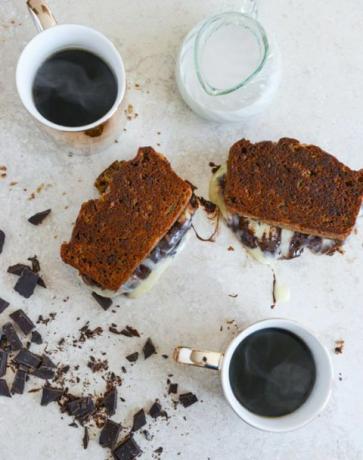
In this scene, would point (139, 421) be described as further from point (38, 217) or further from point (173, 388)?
point (38, 217)

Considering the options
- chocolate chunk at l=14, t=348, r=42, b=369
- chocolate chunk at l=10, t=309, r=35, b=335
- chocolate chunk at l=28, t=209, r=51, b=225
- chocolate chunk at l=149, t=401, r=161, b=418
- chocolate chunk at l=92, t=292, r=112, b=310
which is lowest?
chocolate chunk at l=149, t=401, r=161, b=418

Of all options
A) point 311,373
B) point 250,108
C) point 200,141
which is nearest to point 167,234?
point 200,141

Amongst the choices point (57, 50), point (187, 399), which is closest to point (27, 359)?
point (187, 399)

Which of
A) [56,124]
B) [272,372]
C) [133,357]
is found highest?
[56,124]

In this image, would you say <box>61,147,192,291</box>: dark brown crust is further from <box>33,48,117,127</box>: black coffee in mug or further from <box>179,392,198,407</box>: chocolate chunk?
<box>179,392,198,407</box>: chocolate chunk

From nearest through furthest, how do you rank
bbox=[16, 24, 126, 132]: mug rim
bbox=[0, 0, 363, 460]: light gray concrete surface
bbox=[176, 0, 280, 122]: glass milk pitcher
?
1. bbox=[16, 24, 126, 132]: mug rim
2. bbox=[176, 0, 280, 122]: glass milk pitcher
3. bbox=[0, 0, 363, 460]: light gray concrete surface

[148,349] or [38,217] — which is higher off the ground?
[38,217]

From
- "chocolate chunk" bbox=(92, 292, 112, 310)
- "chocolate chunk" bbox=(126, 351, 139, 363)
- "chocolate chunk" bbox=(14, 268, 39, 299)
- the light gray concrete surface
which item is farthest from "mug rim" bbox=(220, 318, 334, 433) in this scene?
"chocolate chunk" bbox=(14, 268, 39, 299)

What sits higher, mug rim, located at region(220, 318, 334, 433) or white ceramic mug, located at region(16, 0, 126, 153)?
white ceramic mug, located at region(16, 0, 126, 153)
